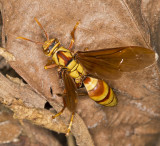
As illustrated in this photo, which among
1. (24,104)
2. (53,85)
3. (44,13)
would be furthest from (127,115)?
(44,13)

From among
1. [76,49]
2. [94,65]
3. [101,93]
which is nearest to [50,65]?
[76,49]

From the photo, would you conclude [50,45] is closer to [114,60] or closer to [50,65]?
[50,65]

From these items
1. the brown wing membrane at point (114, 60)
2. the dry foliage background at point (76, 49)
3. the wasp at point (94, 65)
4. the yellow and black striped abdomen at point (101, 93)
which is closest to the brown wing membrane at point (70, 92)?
the wasp at point (94, 65)

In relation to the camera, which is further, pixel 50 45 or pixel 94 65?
pixel 94 65

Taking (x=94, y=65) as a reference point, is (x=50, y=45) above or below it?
Answer: above

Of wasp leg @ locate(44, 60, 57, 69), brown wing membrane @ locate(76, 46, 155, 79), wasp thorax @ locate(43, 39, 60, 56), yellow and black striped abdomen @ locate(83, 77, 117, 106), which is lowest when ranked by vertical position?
yellow and black striped abdomen @ locate(83, 77, 117, 106)

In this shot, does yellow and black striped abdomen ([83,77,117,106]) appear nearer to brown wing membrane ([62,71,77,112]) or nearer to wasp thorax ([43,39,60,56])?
brown wing membrane ([62,71,77,112])

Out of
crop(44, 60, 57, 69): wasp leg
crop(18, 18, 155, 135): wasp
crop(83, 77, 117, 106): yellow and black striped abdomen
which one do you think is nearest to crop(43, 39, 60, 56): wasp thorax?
crop(18, 18, 155, 135): wasp

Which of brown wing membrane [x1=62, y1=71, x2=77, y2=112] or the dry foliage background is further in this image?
brown wing membrane [x1=62, y1=71, x2=77, y2=112]
